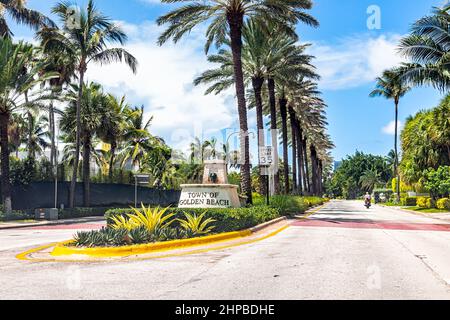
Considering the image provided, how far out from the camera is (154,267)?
30.9ft

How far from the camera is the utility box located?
31.0 m

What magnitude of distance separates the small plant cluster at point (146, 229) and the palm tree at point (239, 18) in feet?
30.3

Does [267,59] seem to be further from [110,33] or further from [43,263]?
[43,263]

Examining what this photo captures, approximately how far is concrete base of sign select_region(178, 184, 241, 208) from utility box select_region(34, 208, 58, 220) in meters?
15.5

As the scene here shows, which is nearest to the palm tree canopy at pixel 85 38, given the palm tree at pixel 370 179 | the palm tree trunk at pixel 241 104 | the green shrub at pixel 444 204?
the palm tree trunk at pixel 241 104

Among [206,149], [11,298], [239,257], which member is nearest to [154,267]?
[239,257]

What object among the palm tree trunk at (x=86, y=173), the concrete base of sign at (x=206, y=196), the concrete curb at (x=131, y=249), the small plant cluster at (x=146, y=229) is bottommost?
the concrete curb at (x=131, y=249)

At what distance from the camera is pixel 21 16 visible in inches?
1422

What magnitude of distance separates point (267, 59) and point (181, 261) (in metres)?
23.5

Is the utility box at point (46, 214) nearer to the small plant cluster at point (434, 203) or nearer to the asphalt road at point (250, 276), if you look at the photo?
the asphalt road at point (250, 276)

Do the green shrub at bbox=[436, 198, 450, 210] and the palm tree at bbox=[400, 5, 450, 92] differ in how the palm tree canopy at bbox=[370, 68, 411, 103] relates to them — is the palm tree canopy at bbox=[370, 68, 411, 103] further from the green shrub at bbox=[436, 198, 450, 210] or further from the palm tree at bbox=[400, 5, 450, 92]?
the palm tree at bbox=[400, 5, 450, 92]

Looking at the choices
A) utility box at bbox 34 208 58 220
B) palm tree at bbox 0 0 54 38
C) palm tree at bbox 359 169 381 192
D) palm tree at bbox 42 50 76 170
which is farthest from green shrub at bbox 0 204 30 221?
palm tree at bbox 359 169 381 192

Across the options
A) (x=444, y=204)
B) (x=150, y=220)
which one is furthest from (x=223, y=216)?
(x=444, y=204)

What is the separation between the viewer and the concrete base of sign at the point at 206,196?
62.0ft
